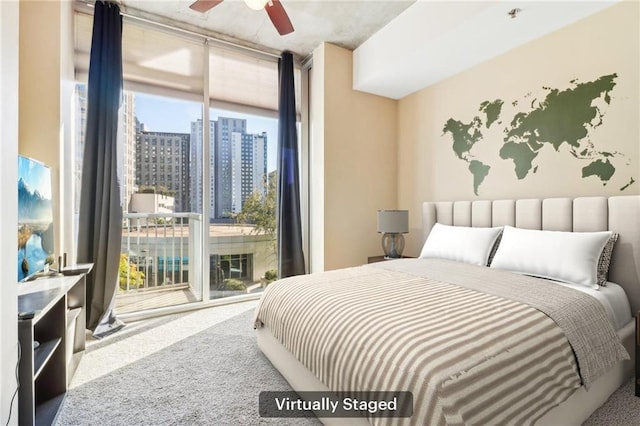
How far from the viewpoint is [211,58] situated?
3.54m

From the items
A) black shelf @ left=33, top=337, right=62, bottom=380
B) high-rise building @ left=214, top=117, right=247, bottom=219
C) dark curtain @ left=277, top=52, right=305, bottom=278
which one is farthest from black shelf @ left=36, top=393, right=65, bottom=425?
dark curtain @ left=277, top=52, right=305, bottom=278

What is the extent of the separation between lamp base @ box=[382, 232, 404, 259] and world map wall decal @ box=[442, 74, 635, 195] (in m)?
0.98

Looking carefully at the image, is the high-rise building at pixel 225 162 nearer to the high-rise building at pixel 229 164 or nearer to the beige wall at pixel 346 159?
the high-rise building at pixel 229 164

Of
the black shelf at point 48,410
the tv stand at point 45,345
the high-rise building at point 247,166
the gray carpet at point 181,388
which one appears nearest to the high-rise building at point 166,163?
the high-rise building at point 247,166

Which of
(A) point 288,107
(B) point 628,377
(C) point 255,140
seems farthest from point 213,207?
(B) point 628,377

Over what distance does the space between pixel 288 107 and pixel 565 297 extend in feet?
10.7

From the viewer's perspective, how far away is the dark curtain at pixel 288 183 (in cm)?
375

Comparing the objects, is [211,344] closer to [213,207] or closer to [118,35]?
[213,207]

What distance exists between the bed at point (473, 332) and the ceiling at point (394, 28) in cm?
148

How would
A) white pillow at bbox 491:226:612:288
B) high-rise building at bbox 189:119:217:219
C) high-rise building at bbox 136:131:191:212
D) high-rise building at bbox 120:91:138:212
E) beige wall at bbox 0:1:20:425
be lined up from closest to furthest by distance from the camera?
beige wall at bbox 0:1:20:425 < white pillow at bbox 491:226:612:288 < high-rise building at bbox 120:91:138:212 < high-rise building at bbox 136:131:191:212 < high-rise building at bbox 189:119:217:219

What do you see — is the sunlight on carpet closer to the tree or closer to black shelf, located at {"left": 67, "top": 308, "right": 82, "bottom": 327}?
black shelf, located at {"left": 67, "top": 308, "right": 82, "bottom": 327}

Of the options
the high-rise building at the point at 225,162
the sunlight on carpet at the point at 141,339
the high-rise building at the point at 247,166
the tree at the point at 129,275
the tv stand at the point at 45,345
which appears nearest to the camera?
the tv stand at the point at 45,345

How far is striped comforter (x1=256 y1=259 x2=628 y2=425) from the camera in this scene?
3.45 feet

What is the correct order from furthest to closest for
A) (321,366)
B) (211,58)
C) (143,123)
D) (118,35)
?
(211,58), (143,123), (118,35), (321,366)
